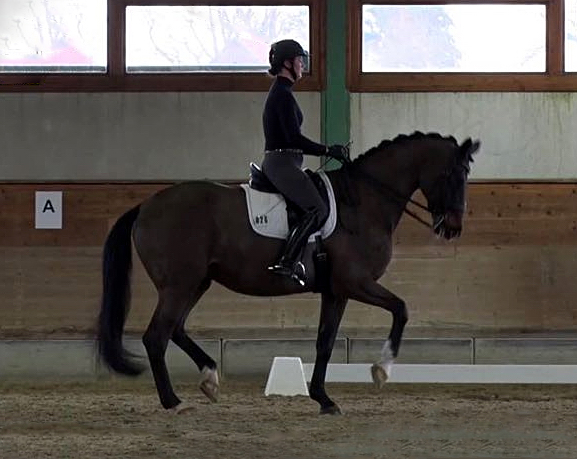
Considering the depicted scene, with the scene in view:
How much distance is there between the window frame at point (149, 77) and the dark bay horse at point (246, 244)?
147 inches

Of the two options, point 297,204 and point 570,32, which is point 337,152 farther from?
point 570,32

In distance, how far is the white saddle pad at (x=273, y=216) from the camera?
8328 millimetres

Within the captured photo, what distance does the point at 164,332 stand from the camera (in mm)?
8250

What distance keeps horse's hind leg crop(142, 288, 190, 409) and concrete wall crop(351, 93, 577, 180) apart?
4.37m

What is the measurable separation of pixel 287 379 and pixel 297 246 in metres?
1.88

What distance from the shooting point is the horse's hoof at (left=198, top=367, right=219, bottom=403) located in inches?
333

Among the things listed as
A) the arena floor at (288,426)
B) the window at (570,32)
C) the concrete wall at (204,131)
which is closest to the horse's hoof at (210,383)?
the arena floor at (288,426)

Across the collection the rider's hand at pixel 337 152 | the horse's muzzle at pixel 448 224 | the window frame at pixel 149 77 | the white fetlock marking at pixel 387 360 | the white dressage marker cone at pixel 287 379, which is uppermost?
the window frame at pixel 149 77

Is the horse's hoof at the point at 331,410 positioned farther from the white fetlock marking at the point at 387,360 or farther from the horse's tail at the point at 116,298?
the horse's tail at the point at 116,298

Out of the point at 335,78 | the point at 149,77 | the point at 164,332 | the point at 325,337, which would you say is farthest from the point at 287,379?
the point at 149,77

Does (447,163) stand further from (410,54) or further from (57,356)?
(57,356)

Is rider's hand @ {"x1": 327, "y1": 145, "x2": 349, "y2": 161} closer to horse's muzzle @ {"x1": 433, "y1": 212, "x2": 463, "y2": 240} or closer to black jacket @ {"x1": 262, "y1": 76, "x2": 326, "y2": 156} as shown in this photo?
black jacket @ {"x1": 262, "y1": 76, "x2": 326, "y2": 156}


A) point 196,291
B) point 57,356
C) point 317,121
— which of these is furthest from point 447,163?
point 57,356

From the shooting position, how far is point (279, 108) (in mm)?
8258
